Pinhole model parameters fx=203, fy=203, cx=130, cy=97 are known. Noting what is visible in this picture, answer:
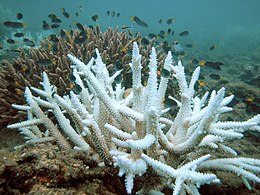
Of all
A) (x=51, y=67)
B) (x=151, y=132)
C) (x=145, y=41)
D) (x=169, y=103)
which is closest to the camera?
(x=151, y=132)

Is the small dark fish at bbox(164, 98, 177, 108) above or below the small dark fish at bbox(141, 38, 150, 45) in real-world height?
below

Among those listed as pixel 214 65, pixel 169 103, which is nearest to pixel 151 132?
pixel 169 103

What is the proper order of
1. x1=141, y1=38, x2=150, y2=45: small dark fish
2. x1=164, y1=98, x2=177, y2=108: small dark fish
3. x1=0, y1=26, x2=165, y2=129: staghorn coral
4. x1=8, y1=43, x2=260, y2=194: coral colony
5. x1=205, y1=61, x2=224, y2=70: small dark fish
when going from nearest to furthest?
A: x1=8, y1=43, x2=260, y2=194: coral colony
x1=164, y1=98, x2=177, y2=108: small dark fish
x1=0, y1=26, x2=165, y2=129: staghorn coral
x1=141, y1=38, x2=150, y2=45: small dark fish
x1=205, y1=61, x2=224, y2=70: small dark fish

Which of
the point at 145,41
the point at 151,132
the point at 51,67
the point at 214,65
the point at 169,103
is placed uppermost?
the point at 145,41

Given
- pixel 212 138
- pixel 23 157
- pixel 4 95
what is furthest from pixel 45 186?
pixel 4 95

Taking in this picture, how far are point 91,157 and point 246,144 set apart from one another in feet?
12.1

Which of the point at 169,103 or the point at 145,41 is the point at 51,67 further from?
the point at 145,41

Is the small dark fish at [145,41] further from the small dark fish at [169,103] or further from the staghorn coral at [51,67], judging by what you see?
the small dark fish at [169,103]

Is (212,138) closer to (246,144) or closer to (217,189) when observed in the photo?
(217,189)

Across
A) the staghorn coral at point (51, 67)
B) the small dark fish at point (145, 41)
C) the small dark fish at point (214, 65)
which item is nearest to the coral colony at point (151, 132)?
the staghorn coral at point (51, 67)

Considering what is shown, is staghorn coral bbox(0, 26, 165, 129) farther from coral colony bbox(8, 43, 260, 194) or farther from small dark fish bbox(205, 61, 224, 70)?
coral colony bbox(8, 43, 260, 194)

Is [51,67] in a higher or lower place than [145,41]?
lower

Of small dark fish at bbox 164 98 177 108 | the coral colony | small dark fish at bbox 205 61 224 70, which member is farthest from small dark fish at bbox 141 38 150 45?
the coral colony

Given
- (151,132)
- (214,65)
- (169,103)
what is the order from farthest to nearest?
(214,65) → (169,103) → (151,132)
